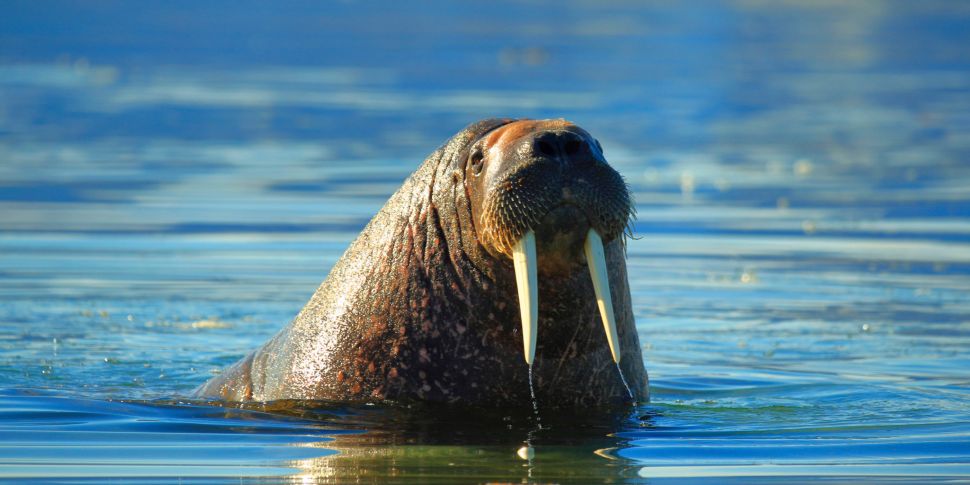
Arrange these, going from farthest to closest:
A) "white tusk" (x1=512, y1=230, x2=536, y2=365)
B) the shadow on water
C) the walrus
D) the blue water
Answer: the blue water < the walrus < "white tusk" (x1=512, y1=230, x2=536, y2=365) < the shadow on water

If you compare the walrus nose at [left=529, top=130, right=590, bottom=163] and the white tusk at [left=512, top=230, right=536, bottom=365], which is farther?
the walrus nose at [left=529, top=130, right=590, bottom=163]

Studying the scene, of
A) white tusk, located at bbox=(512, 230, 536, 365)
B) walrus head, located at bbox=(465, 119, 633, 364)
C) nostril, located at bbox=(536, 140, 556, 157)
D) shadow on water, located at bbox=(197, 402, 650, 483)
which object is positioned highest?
nostril, located at bbox=(536, 140, 556, 157)

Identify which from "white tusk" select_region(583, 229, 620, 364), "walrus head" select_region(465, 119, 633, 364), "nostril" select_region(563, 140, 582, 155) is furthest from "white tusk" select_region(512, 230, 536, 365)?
"nostril" select_region(563, 140, 582, 155)

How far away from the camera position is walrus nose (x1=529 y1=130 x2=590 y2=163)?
6707mm

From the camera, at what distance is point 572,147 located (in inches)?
265

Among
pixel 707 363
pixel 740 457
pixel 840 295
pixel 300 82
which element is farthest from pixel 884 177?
pixel 300 82

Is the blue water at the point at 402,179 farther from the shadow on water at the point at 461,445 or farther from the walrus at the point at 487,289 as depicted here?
the walrus at the point at 487,289

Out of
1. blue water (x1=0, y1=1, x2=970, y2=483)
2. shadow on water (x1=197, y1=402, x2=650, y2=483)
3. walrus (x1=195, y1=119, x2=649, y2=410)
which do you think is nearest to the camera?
shadow on water (x1=197, y1=402, x2=650, y2=483)

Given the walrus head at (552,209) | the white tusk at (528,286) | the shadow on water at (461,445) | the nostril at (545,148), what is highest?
the nostril at (545,148)

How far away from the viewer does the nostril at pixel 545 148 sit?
22.0ft

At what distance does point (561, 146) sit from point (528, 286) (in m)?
0.56

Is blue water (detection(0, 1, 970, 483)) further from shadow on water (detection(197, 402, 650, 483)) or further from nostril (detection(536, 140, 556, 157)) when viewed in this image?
nostril (detection(536, 140, 556, 157))

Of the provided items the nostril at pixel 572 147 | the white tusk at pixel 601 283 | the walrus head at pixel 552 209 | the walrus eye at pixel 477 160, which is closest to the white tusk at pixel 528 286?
the walrus head at pixel 552 209

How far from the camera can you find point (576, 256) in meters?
6.84
